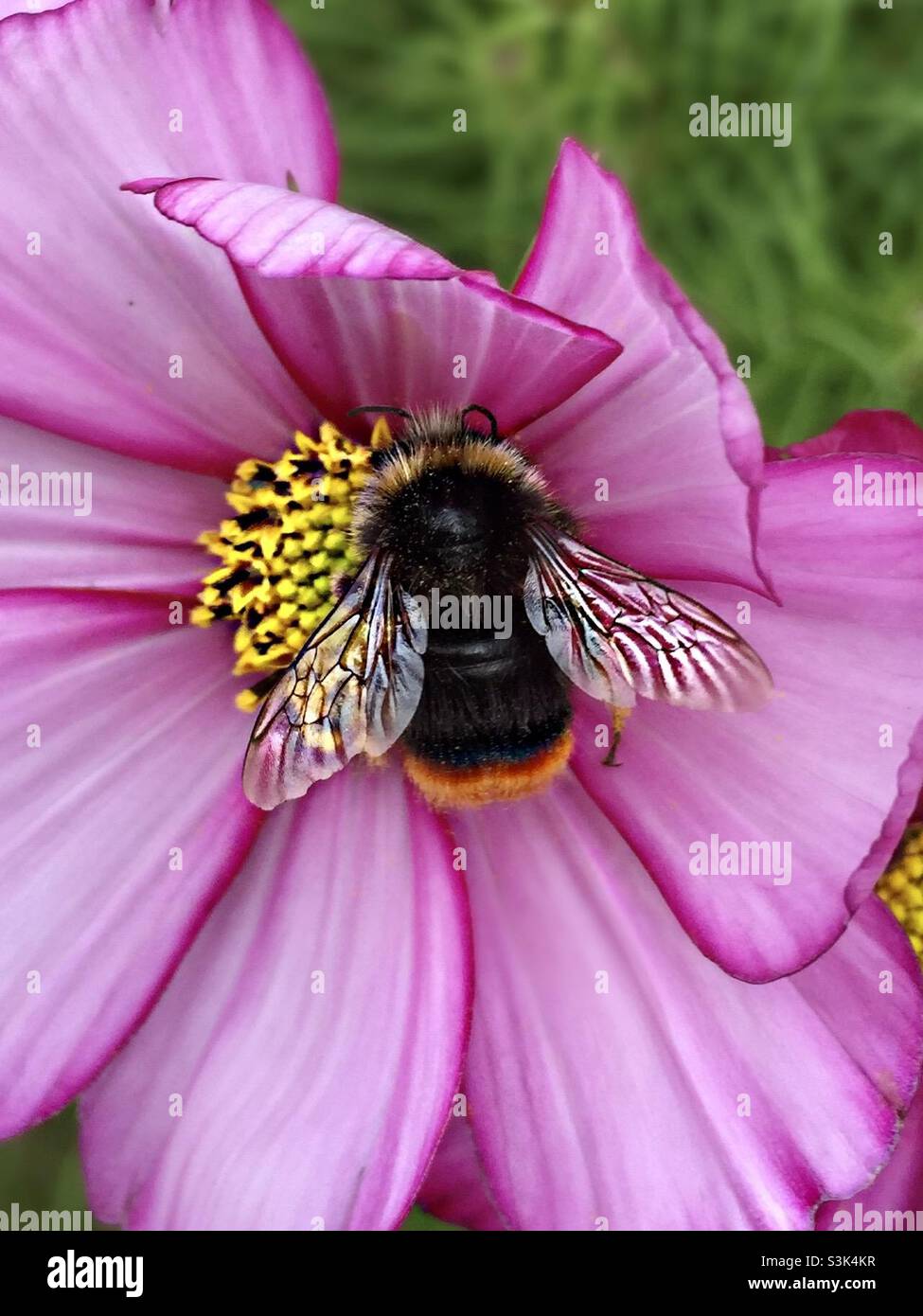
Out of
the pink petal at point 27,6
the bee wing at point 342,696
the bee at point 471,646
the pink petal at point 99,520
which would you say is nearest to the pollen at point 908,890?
the bee at point 471,646

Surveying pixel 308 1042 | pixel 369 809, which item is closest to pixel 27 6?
pixel 369 809

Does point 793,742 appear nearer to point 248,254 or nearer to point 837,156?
point 248,254

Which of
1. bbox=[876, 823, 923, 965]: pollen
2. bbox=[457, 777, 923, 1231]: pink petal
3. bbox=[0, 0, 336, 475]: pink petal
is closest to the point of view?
bbox=[0, 0, 336, 475]: pink petal

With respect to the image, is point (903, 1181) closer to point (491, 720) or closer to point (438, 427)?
point (491, 720)

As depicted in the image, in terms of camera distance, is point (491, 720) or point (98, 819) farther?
point (98, 819)

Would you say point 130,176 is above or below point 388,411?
above

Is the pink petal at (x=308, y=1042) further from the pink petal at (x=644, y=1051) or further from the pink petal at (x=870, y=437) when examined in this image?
the pink petal at (x=870, y=437)

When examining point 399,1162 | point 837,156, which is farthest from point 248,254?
point 837,156

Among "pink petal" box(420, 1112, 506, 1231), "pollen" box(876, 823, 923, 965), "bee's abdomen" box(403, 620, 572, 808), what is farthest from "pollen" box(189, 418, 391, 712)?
"pollen" box(876, 823, 923, 965)

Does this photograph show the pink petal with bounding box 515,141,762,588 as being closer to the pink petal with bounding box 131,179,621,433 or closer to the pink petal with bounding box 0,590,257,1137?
the pink petal with bounding box 131,179,621,433
